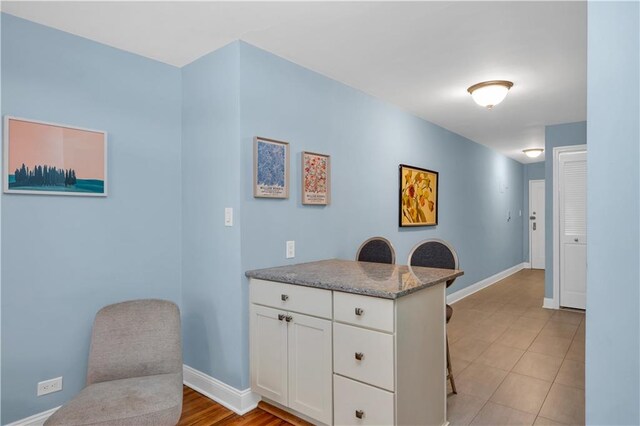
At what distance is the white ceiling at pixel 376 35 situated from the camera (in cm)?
212

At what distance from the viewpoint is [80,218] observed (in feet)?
7.79

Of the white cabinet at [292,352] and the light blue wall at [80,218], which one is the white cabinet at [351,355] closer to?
the white cabinet at [292,352]

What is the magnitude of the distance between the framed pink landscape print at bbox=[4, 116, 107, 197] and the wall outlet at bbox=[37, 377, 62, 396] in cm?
115

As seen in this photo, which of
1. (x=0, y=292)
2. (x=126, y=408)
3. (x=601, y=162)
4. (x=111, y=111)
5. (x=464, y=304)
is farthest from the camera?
(x=464, y=304)

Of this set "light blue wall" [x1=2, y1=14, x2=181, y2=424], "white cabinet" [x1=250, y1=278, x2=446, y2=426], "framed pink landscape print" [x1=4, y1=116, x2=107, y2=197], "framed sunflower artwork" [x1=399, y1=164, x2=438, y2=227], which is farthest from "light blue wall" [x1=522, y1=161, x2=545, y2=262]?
"framed pink landscape print" [x1=4, y1=116, x2=107, y2=197]

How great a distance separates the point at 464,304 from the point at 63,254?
4.68 metres

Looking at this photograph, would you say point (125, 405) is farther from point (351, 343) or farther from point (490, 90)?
point (490, 90)

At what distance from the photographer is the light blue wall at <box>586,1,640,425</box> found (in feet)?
3.02

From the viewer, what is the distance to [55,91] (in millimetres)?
2270

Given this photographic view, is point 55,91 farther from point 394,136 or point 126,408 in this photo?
point 394,136

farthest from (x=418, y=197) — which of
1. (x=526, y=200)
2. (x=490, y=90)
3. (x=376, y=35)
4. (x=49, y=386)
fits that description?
(x=526, y=200)

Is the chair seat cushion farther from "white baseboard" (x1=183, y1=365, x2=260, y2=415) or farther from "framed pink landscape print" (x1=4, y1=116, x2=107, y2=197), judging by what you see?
"framed pink landscape print" (x1=4, y1=116, x2=107, y2=197)

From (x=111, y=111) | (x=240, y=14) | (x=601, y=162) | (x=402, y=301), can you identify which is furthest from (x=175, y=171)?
(x=601, y=162)

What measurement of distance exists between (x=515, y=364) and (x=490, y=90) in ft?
7.82
